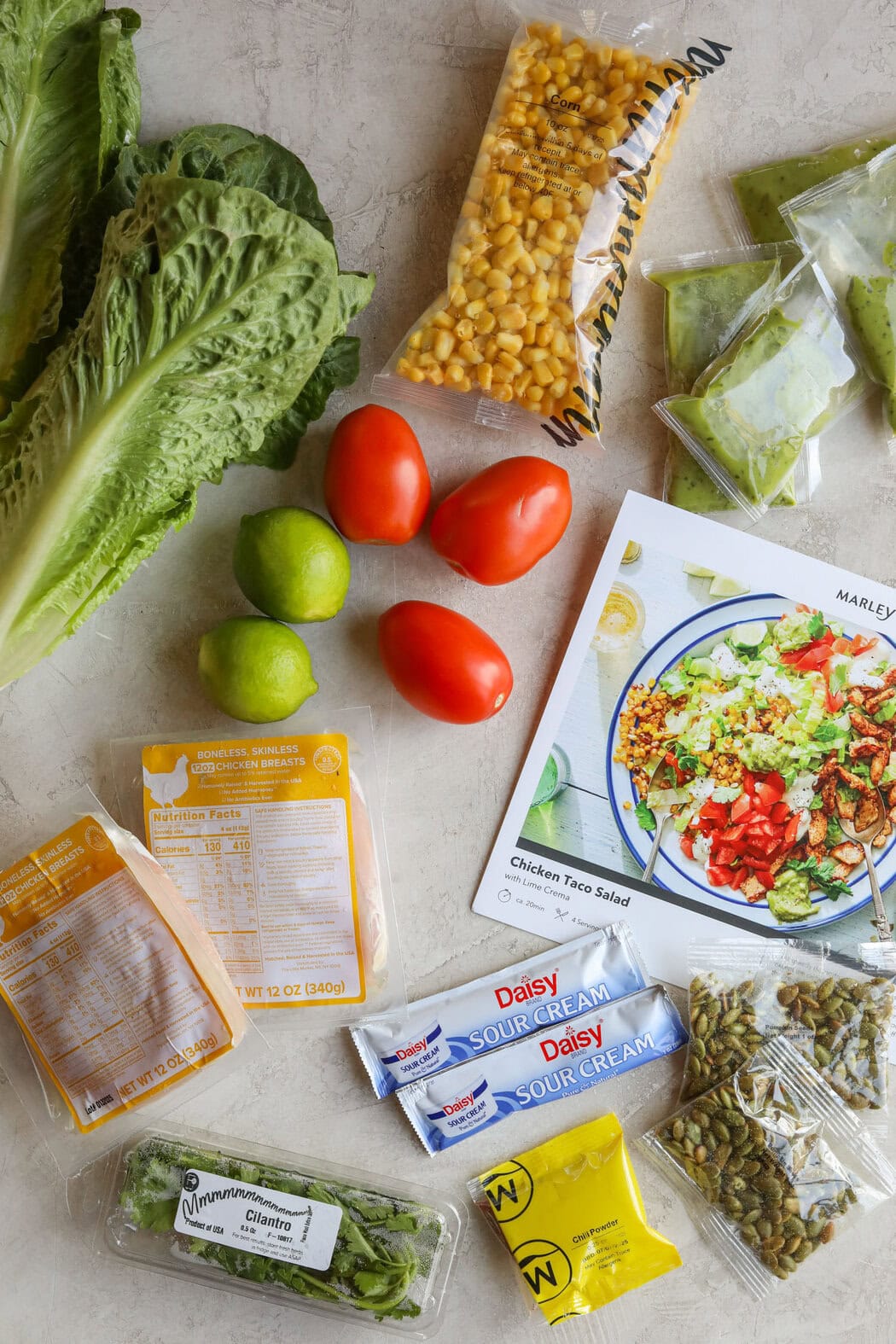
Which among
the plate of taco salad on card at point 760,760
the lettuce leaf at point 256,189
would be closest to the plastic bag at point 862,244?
the plate of taco salad on card at point 760,760

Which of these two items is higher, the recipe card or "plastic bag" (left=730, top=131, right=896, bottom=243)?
"plastic bag" (left=730, top=131, right=896, bottom=243)

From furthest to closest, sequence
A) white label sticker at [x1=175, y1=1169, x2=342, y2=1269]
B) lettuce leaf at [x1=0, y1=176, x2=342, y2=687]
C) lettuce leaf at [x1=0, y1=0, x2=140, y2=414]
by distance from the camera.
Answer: white label sticker at [x1=175, y1=1169, x2=342, y2=1269] → lettuce leaf at [x1=0, y1=0, x2=140, y2=414] → lettuce leaf at [x1=0, y1=176, x2=342, y2=687]

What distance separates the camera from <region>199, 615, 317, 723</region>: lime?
1087 millimetres

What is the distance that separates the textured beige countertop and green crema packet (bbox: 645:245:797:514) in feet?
0.12

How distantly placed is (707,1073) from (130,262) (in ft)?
3.85

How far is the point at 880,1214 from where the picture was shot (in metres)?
1.23

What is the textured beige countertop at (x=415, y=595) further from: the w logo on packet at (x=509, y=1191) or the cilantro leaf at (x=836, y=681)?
the cilantro leaf at (x=836, y=681)

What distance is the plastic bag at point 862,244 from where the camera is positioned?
1.14 m

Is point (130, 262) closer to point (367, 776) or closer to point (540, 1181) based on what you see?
point (367, 776)

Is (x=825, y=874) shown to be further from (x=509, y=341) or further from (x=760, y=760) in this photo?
(x=509, y=341)

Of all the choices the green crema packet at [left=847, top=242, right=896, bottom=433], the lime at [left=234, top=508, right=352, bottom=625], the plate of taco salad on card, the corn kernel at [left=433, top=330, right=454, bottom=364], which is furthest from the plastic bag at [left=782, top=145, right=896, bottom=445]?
the lime at [left=234, top=508, right=352, bottom=625]

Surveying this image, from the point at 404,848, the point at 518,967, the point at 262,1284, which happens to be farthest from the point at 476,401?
the point at 262,1284

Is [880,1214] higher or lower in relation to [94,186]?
lower

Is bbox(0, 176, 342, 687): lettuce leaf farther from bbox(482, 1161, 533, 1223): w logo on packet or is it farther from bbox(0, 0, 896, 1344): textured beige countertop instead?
bbox(482, 1161, 533, 1223): w logo on packet
